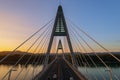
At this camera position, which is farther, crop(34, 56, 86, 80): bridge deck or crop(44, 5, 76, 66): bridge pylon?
crop(44, 5, 76, 66): bridge pylon

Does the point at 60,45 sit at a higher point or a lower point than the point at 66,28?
higher

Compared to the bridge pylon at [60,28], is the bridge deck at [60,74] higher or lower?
lower

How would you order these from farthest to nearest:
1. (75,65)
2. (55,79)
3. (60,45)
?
(60,45) < (75,65) < (55,79)

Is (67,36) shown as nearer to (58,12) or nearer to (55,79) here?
(58,12)

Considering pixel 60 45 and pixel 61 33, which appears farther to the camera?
pixel 60 45

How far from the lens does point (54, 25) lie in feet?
103

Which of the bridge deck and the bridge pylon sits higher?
the bridge pylon

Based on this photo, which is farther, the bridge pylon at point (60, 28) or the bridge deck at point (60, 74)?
the bridge pylon at point (60, 28)

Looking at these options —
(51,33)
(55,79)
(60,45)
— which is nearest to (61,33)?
(51,33)

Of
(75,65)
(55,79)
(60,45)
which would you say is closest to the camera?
(55,79)

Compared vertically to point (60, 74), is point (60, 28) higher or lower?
higher

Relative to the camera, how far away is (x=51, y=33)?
104ft

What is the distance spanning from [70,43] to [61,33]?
5.85 ft

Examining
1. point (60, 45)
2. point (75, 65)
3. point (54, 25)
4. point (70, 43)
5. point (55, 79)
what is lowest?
point (55, 79)
